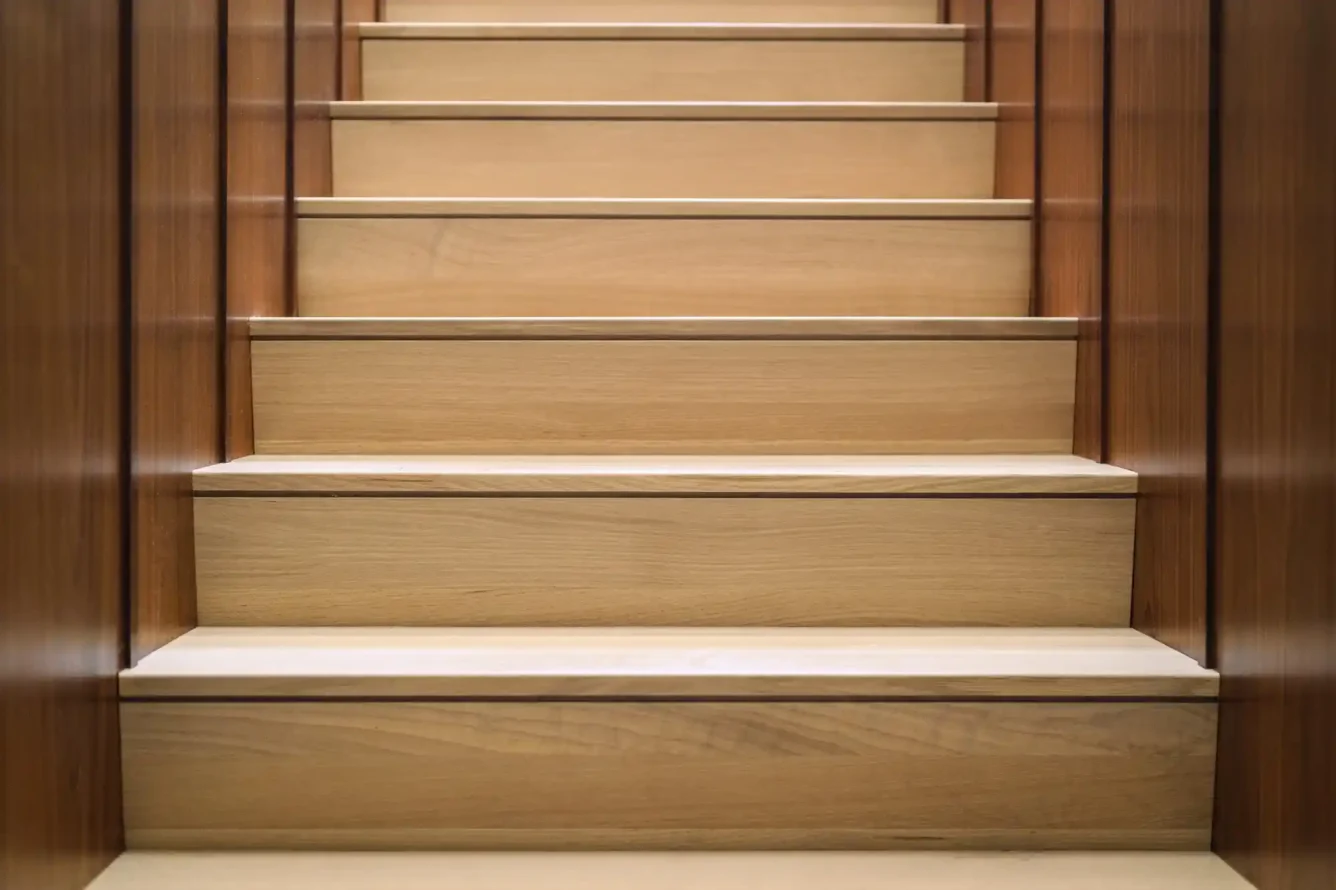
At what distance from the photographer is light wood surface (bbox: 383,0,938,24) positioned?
2096 mm

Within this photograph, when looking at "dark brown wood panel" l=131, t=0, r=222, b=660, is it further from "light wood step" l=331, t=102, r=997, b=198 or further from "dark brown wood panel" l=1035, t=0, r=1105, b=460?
"dark brown wood panel" l=1035, t=0, r=1105, b=460

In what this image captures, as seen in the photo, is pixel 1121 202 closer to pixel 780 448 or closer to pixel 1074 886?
pixel 780 448

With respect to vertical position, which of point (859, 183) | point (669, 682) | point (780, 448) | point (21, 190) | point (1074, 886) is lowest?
point (1074, 886)

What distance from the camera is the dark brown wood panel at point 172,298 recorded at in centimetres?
101

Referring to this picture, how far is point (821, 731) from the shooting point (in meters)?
0.96

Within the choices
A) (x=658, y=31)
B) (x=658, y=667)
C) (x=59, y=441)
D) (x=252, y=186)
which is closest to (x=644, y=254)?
(x=252, y=186)

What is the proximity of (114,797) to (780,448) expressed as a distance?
681 mm

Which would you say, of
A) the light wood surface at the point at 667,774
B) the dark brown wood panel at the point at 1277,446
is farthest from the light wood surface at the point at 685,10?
the light wood surface at the point at 667,774

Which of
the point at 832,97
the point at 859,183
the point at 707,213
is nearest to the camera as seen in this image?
the point at 707,213

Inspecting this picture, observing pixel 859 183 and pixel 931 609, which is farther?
pixel 859 183

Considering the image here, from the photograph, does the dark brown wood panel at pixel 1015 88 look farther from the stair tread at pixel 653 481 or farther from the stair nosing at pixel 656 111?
the stair tread at pixel 653 481

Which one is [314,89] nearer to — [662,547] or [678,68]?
[678,68]

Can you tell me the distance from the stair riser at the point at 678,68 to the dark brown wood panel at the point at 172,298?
68 centimetres

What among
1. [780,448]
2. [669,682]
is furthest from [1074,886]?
[780,448]
